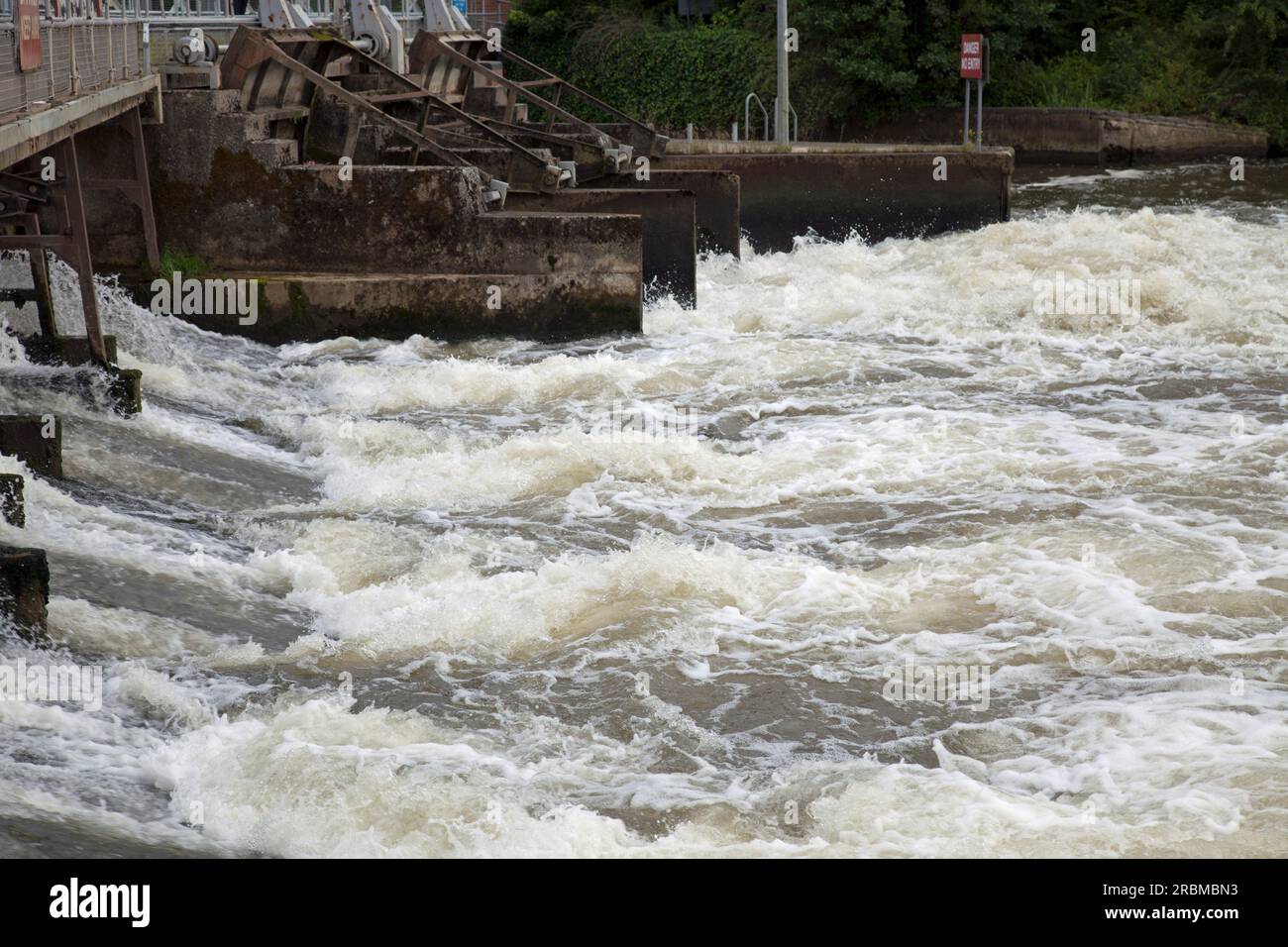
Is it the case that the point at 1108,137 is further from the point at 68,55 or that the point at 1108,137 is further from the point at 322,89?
the point at 68,55

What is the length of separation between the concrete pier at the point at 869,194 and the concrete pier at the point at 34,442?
1279 centimetres

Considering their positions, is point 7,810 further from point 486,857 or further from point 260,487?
point 260,487

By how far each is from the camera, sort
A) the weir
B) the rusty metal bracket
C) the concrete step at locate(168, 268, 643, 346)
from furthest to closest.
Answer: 1. the rusty metal bracket
2. the concrete step at locate(168, 268, 643, 346)
3. the weir

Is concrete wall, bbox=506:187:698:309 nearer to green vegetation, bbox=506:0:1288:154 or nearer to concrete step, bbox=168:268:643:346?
concrete step, bbox=168:268:643:346

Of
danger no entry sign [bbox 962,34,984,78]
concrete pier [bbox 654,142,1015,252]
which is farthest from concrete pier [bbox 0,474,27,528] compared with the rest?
danger no entry sign [bbox 962,34,984,78]

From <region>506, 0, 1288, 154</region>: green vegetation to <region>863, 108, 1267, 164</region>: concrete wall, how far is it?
1.00m

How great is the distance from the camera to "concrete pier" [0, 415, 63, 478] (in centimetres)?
1025

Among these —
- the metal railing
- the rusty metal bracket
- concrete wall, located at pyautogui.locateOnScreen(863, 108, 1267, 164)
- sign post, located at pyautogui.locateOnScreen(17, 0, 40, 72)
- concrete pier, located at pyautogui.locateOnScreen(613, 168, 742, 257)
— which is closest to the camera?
sign post, located at pyautogui.locateOnScreen(17, 0, 40, 72)

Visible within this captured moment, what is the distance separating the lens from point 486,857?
6051mm

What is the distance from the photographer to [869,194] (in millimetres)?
21844

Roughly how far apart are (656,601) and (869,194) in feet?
45.7

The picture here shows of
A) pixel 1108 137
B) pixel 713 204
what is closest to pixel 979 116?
pixel 713 204

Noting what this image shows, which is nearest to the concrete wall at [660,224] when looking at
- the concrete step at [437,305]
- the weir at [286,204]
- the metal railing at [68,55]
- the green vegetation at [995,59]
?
the weir at [286,204]

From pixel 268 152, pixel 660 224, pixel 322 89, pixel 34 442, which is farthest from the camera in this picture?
pixel 322 89
